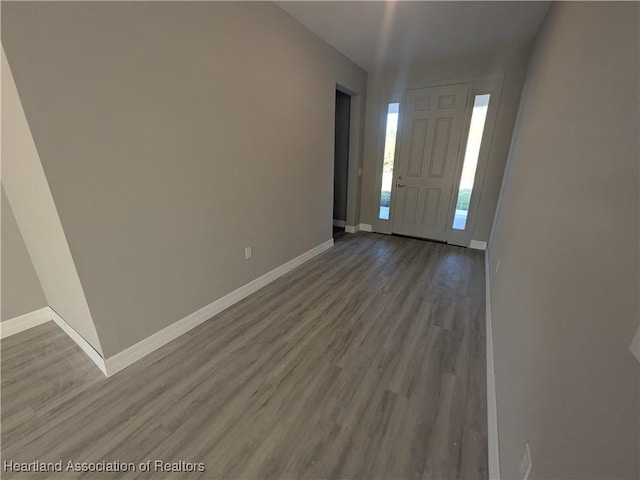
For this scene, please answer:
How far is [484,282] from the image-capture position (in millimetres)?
2826

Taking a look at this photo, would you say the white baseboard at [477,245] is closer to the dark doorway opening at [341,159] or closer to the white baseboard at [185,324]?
the dark doorway opening at [341,159]

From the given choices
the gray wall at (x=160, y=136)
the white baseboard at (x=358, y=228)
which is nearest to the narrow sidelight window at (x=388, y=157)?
the white baseboard at (x=358, y=228)

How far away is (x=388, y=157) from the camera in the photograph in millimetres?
4199

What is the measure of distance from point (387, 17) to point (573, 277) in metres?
2.74

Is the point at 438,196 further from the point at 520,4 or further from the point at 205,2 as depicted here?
the point at 205,2

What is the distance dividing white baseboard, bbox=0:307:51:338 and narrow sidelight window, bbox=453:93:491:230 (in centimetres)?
479

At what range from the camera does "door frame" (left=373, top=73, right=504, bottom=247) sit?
3.29m

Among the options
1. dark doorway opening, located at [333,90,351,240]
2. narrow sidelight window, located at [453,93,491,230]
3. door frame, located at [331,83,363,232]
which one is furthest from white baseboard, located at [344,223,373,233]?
narrow sidelight window, located at [453,93,491,230]

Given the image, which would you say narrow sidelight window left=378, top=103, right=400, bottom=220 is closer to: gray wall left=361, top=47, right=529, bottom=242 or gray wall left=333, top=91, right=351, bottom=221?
gray wall left=361, top=47, right=529, bottom=242

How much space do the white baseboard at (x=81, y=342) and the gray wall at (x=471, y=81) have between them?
405 centimetres

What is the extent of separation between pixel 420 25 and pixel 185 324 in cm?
350

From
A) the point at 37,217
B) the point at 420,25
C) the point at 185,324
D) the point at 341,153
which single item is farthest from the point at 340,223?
the point at 37,217

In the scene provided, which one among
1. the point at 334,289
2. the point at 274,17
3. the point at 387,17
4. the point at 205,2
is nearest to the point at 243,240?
the point at 334,289

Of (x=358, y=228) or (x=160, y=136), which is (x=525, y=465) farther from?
(x=358, y=228)
